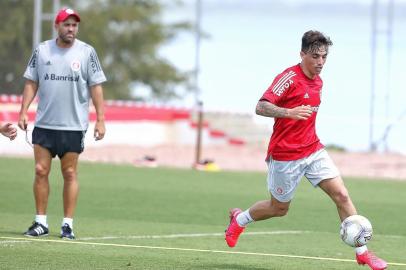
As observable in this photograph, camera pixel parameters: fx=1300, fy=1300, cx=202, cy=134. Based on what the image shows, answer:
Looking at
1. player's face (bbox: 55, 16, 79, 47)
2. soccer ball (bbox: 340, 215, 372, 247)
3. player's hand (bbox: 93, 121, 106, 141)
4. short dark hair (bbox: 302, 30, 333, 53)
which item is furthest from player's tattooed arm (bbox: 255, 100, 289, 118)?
player's face (bbox: 55, 16, 79, 47)

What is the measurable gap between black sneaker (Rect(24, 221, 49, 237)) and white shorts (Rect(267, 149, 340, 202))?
2873 millimetres

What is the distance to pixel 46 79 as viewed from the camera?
45.4ft

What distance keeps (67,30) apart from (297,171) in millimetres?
3127

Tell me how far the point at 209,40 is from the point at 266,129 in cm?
2942

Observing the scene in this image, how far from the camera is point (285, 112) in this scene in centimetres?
1168

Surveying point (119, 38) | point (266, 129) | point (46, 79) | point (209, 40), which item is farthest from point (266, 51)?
point (46, 79)

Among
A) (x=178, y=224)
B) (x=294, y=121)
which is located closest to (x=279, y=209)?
(x=294, y=121)

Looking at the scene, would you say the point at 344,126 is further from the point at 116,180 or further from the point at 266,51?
the point at 266,51

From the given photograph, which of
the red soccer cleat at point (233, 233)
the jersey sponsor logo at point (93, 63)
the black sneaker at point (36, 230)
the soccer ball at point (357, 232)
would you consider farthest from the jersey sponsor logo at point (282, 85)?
the black sneaker at point (36, 230)

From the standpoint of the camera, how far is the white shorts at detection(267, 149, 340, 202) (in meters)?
12.1

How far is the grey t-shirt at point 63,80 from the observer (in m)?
13.8

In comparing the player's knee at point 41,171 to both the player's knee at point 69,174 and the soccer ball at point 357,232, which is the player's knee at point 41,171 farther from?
the soccer ball at point 357,232

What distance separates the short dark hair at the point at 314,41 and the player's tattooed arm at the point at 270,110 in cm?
66

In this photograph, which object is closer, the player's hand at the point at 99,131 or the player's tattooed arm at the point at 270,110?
the player's tattooed arm at the point at 270,110
